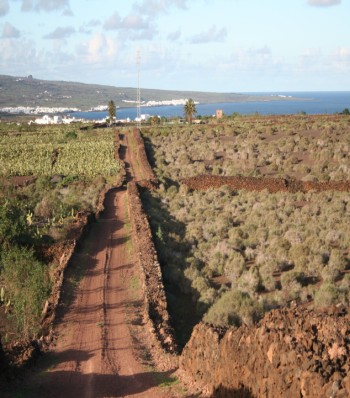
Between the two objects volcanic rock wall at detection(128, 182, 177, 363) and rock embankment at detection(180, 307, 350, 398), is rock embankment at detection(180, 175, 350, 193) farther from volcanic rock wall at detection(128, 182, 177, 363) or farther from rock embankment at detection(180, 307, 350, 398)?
rock embankment at detection(180, 307, 350, 398)

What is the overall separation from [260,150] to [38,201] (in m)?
18.2

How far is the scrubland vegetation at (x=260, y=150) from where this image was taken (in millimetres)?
34219

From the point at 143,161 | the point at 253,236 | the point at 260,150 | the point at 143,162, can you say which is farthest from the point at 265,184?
the point at 260,150

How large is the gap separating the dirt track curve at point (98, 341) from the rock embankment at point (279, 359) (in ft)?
3.62

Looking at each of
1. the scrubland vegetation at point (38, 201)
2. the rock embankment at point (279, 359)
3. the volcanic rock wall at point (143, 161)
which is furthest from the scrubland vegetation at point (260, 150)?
the rock embankment at point (279, 359)

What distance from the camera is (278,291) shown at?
15117mm

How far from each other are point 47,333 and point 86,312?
54.7 inches

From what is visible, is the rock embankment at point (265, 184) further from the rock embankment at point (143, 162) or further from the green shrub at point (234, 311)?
the green shrub at point (234, 311)

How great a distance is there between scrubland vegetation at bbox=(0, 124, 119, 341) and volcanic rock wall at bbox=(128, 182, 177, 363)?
2.52 meters

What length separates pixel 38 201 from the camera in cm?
2894

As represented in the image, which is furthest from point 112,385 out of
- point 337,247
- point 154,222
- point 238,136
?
point 238,136

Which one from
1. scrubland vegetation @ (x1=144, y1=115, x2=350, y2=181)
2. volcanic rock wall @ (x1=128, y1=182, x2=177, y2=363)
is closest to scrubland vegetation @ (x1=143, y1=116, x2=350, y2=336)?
scrubland vegetation @ (x1=144, y1=115, x2=350, y2=181)

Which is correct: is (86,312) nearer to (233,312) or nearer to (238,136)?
(233,312)

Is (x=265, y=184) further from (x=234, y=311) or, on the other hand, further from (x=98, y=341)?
(x=98, y=341)
